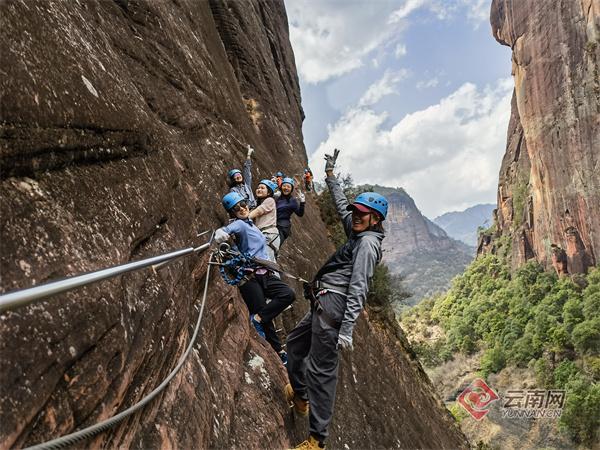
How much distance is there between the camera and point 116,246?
113 inches

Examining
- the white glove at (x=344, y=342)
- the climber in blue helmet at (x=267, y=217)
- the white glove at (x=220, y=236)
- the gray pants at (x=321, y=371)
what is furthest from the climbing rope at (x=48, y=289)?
the climber in blue helmet at (x=267, y=217)

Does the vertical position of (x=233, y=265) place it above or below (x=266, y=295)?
above

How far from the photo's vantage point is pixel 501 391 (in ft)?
160

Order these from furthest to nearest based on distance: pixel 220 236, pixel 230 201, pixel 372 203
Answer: pixel 230 201 → pixel 220 236 → pixel 372 203

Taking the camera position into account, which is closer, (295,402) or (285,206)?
(295,402)

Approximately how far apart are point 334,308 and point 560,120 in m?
62.7

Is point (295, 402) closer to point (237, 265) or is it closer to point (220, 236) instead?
point (237, 265)

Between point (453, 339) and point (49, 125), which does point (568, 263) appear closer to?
point (453, 339)

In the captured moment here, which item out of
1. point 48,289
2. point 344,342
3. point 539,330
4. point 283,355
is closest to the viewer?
point 48,289

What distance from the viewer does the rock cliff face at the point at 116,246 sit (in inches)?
79.6

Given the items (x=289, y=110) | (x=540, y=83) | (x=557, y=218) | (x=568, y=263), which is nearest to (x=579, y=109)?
(x=540, y=83)

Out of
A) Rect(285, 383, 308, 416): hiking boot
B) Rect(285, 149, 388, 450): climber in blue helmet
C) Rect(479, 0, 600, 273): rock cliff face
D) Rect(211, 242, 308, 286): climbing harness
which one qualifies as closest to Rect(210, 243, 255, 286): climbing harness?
Rect(211, 242, 308, 286): climbing harness

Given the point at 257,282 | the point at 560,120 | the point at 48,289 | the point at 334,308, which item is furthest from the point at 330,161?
the point at 560,120

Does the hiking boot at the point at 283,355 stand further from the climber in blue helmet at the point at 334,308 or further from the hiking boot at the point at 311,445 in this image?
the hiking boot at the point at 311,445
